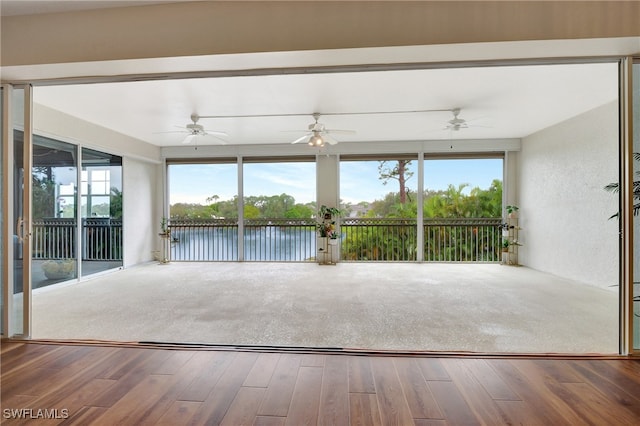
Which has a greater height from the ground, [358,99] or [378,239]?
[358,99]

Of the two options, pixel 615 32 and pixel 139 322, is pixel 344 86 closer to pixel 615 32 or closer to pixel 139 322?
pixel 615 32

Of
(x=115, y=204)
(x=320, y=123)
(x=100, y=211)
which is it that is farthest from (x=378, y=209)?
(x=100, y=211)

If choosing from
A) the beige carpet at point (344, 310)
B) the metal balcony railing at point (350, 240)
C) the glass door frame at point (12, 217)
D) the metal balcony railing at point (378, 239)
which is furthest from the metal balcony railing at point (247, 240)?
the glass door frame at point (12, 217)

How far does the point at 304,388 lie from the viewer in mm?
1749

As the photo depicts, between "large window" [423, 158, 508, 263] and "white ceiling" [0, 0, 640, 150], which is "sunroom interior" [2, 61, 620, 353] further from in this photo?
"large window" [423, 158, 508, 263]

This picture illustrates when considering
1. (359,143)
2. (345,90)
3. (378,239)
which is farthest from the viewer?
(378,239)

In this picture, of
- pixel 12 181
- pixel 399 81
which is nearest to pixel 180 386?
pixel 12 181

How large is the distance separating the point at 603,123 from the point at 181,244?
8308 millimetres

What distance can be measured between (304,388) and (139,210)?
6.14 m

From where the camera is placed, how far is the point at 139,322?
2.95 meters

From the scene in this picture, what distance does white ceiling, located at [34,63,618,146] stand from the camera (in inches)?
131

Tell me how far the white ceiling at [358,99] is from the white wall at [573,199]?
1.08 ft

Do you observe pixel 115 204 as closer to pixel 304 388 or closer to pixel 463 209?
pixel 304 388

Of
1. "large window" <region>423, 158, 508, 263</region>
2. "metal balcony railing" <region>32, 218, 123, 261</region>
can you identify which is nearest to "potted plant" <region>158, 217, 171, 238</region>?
"metal balcony railing" <region>32, 218, 123, 261</region>
